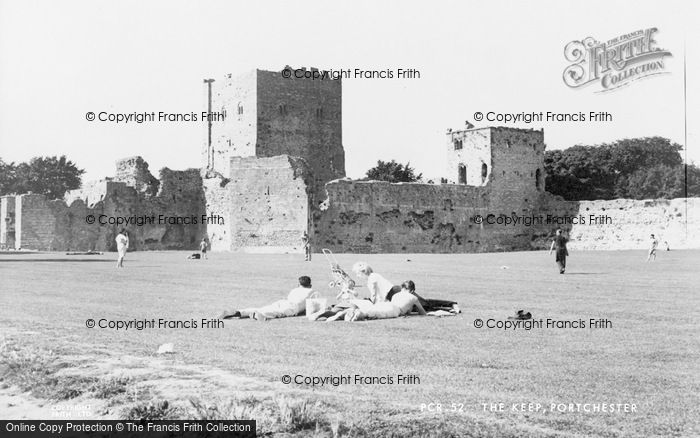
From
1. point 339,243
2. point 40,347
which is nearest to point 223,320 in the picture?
point 40,347

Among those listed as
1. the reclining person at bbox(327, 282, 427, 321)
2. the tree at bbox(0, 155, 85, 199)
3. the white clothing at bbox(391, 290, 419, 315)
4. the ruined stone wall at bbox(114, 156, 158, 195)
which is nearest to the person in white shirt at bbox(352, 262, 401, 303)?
the reclining person at bbox(327, 282, 427, 321)

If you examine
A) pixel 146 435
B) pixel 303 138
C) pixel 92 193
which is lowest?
pixel 146 435

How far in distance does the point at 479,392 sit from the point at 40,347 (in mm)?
5179

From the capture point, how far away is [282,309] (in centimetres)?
1353

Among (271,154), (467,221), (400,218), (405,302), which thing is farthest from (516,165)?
(405,302)

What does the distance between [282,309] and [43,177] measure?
63217 mm

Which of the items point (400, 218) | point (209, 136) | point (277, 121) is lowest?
point (400, 218)

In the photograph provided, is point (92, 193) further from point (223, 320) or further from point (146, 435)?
point (146, 435)

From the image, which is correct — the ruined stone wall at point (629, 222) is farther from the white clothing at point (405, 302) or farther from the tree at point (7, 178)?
the tree at point (7, 178)

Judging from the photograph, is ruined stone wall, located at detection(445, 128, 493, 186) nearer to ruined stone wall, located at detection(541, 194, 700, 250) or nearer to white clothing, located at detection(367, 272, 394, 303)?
ruined stone wall, located at detection(541, 194, 700, 250)

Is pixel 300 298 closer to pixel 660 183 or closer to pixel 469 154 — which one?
pixel 469 154

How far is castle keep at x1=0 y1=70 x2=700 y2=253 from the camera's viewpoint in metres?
41.3

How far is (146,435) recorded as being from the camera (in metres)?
7.18

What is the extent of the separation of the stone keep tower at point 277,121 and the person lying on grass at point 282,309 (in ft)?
127
